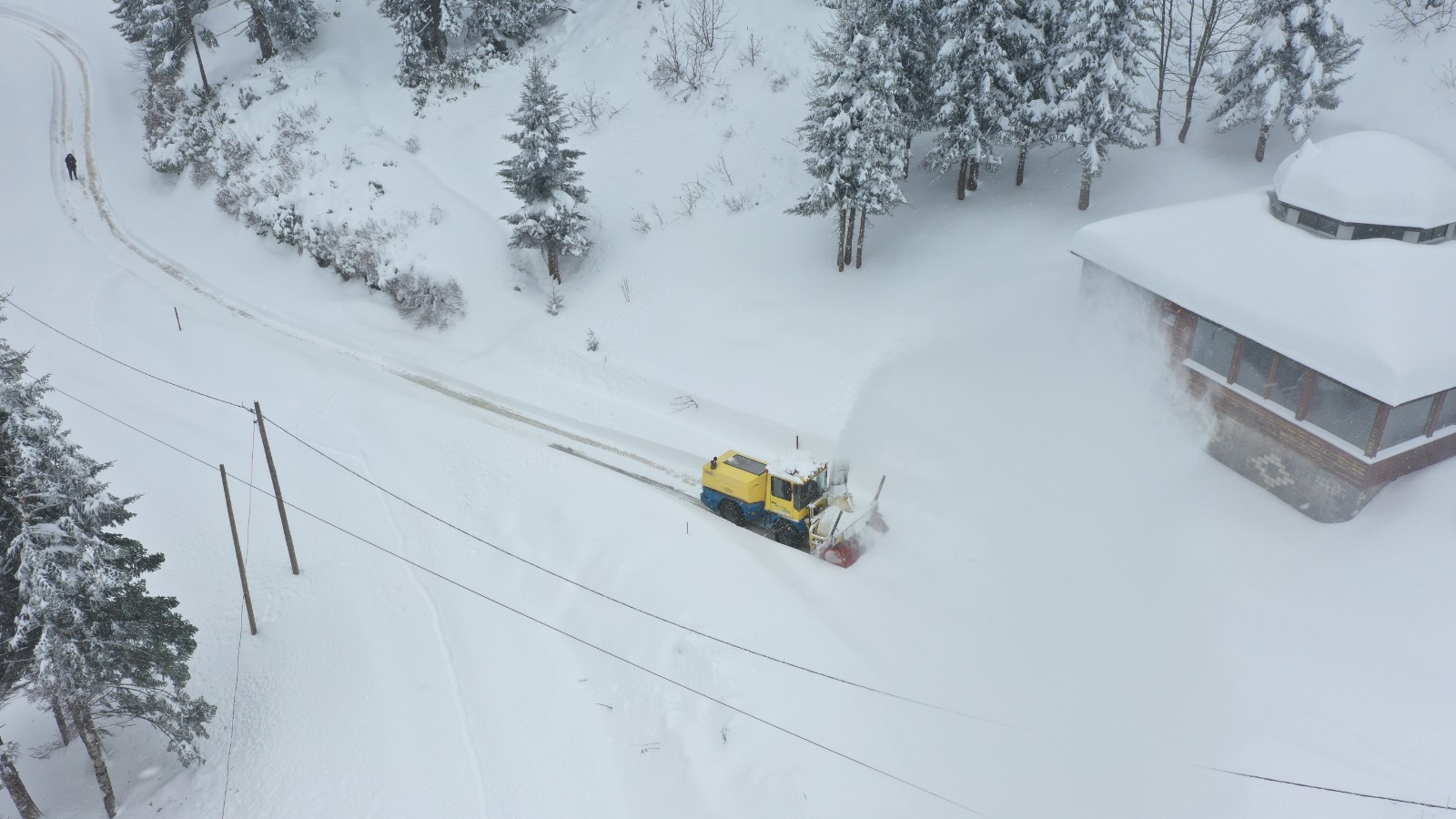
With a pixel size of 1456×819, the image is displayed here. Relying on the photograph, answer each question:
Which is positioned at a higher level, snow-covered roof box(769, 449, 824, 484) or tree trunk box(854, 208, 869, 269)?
tree trunk box(854, 208, 869, 269)

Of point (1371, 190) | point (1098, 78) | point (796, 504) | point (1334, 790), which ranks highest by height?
point (1098, 78)

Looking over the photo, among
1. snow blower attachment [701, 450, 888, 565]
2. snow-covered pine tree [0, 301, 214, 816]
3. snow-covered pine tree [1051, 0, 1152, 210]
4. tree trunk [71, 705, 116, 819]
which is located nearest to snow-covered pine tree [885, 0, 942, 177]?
snow-covered pine tree [1051, 0, 1152, 210]

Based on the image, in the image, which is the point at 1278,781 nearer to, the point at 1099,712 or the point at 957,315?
the point at 1099,712

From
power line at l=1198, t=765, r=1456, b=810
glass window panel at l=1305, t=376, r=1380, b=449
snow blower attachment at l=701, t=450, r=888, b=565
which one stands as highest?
glass window panel at l=1305, t=376, r=1380, b=449

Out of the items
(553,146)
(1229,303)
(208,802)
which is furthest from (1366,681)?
(553,146)

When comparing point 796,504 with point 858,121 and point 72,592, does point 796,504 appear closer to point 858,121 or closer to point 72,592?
point 858,121

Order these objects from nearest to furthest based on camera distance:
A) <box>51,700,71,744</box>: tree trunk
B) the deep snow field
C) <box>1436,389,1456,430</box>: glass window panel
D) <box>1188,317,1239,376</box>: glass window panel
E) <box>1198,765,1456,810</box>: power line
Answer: <box>1198,765,1456,810</box>: power line < the deep snow field < <box>51,700,71,744</box>: tree trunk < <box>1436,389,1456,430</box>: glass window panel < <box>1188,317,1239,376</box>: glass window panel

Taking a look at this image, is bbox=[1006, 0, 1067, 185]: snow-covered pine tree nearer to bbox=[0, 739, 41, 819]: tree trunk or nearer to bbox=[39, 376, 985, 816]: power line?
bbox=[39, 376, 985, 816]: power line

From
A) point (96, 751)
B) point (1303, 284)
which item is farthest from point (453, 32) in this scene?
point (1303, 284)
